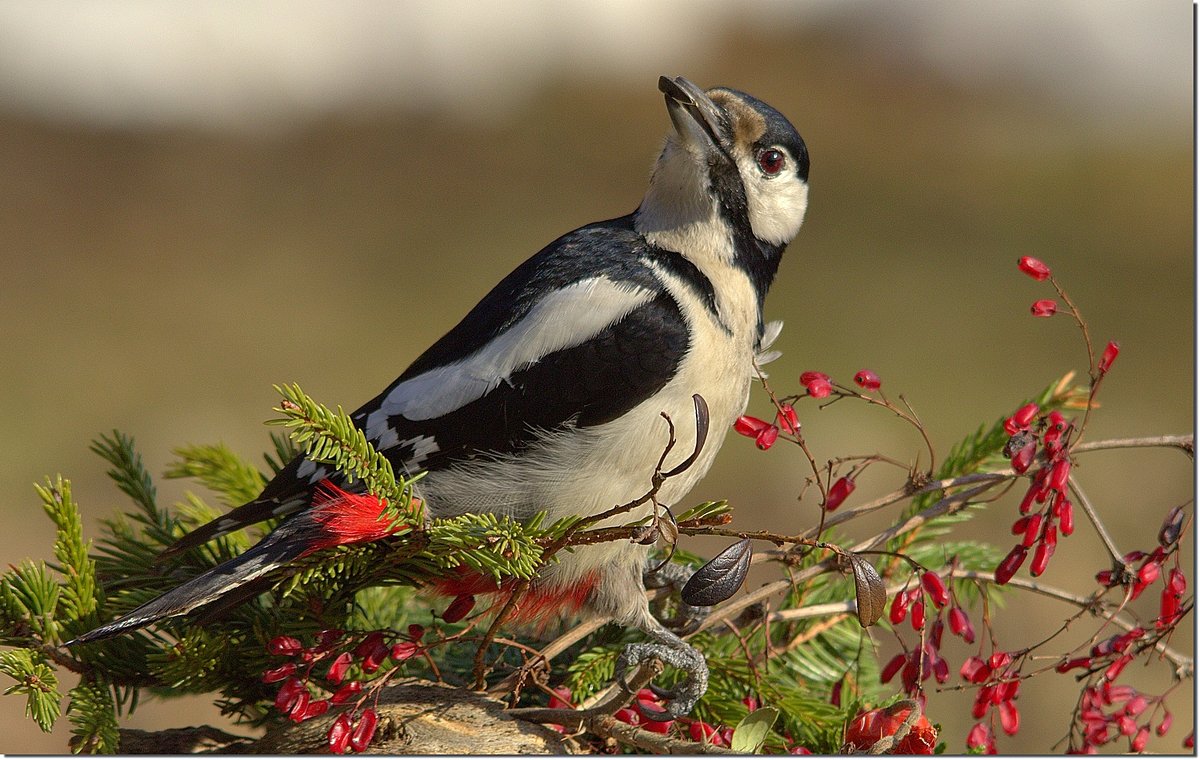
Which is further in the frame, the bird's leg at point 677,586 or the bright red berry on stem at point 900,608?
the bird's leg at point 677,586

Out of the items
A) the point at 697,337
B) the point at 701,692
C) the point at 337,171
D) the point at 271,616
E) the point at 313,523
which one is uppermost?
the point at 337,171

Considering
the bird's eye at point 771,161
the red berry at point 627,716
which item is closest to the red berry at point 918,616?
the red berry at point 627,716

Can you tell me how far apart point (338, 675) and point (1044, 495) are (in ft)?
3.21

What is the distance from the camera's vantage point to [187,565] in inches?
64.8

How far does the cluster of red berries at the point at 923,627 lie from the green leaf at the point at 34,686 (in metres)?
1.09

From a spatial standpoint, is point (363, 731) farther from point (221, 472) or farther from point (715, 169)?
point (715, 169)

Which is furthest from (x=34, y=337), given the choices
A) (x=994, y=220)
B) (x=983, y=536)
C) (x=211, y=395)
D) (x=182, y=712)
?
(x=994, y=220)

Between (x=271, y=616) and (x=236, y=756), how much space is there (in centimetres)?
20

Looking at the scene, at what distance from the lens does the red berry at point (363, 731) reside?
1288 mm

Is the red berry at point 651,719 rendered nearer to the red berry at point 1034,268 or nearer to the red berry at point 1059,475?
the red berry at point 1059,475

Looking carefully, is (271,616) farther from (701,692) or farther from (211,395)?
(211,395)

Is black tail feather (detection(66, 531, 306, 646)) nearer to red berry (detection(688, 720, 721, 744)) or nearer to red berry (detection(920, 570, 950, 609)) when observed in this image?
red berry (detection(688, 720, 721, 744))

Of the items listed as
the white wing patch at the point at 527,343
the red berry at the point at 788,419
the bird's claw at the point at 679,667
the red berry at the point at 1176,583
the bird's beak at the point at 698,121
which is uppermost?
the bird's beak at the point at 698,121

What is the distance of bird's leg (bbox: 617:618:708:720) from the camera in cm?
152
